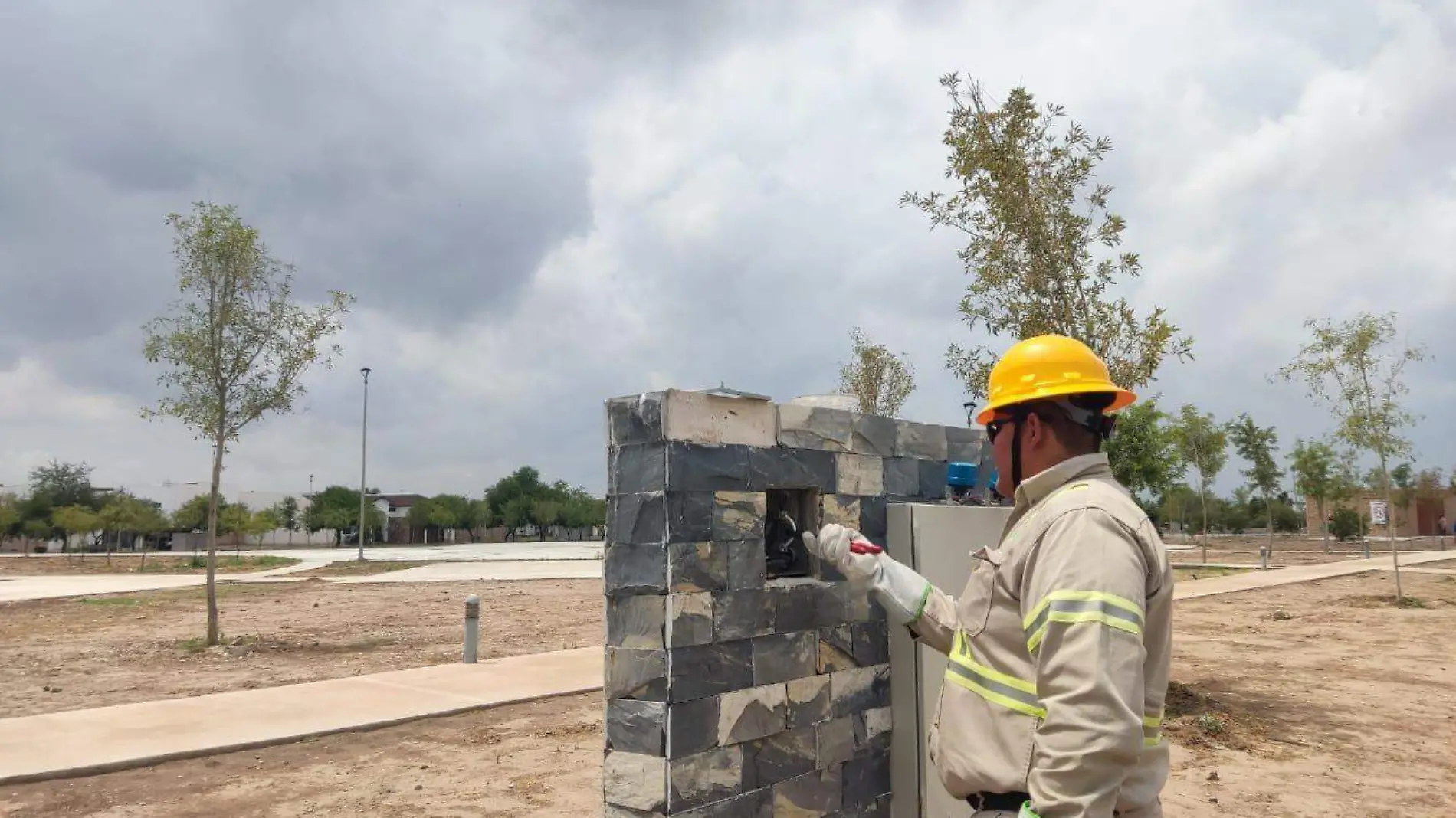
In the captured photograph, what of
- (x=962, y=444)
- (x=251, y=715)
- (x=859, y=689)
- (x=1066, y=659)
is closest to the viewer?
(x=1066, y=659)

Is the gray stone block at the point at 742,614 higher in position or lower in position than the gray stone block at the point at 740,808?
higher

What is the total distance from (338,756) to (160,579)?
25.6 metres

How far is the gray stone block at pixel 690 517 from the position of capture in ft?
10.9

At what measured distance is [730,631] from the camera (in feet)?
11.4

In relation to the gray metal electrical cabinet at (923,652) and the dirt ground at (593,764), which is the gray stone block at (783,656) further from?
the dirt ground at (593,764)

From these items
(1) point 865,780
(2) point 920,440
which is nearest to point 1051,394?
(2) point 920,440

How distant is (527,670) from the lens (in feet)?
33.4

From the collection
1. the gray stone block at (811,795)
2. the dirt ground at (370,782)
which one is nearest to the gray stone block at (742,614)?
the gray stone block at (811,795)

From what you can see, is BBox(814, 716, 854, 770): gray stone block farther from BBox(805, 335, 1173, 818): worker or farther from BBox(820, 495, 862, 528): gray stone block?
BBox(805, 335, 1173, 818): worker

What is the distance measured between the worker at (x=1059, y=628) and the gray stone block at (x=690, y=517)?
1288mm

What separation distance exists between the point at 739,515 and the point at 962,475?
1.24 metres

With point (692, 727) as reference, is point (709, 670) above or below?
above

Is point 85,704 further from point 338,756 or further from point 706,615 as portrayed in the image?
point 706,615

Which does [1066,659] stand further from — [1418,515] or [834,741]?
[1418,515]
